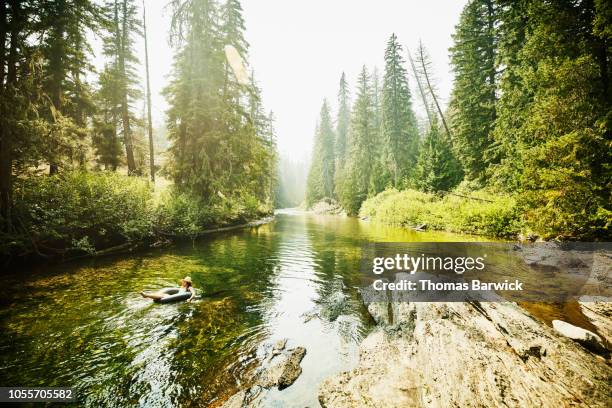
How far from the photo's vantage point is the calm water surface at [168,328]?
502 cm

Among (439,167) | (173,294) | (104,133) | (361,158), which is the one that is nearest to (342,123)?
(361,158)

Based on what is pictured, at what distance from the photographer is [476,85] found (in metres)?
28.1

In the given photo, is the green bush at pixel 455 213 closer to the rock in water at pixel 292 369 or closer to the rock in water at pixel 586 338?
the rock in water at pixel 586 338

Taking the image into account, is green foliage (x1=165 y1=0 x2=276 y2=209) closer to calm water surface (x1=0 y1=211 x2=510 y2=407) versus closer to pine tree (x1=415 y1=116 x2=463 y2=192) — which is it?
calm water surface (x1=0 y1=211 x2=510 y2=407)

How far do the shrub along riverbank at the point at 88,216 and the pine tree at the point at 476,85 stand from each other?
82.8 ft

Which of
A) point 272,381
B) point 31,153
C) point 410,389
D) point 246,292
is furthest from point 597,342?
point 31,153

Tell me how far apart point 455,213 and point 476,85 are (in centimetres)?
1365

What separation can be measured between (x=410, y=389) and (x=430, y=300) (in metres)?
3.63

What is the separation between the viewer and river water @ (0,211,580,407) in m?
5.02

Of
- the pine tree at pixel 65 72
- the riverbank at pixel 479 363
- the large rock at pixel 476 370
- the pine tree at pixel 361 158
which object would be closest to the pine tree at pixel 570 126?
the riverbank at pixel 479 363

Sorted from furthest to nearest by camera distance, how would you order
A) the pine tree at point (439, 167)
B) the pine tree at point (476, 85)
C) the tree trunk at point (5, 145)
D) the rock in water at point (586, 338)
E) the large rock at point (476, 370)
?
1. the pine tree at point (439, 167)
2. the pine tree at point (476, 85)
3. the tree trunk at point (5, 145)
4. the rock in water at point (586, 338)
5. the large rock at point (476, 370)

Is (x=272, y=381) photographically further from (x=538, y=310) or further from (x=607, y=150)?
(x=607, y=150)

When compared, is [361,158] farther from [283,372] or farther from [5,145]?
[283,372]

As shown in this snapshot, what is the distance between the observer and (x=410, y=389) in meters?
4.31
